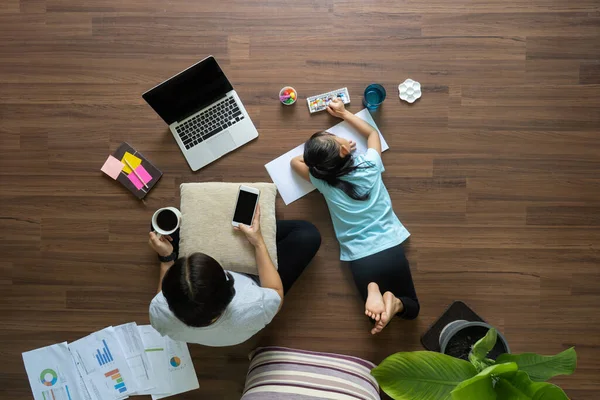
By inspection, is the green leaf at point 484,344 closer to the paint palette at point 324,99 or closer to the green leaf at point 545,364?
the green leaf at point 545,364

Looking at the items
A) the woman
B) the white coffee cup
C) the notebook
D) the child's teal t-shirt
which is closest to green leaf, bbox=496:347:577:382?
the child's teal t-shirt

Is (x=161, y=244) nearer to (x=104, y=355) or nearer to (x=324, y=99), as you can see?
(x=104, y=355)

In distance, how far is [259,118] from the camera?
6.49ft

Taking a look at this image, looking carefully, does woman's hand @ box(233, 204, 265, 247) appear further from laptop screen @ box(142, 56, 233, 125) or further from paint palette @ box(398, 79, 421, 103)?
paint palette @ box(398, 79, 421, 103)

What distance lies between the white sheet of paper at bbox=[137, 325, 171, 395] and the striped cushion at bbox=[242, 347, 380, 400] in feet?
1.51

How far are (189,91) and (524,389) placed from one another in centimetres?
150

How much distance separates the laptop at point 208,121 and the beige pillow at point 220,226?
0.24 m

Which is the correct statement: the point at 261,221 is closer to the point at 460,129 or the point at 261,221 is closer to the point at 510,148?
the point at 460,129

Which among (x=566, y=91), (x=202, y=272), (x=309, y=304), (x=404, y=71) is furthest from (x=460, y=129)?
(x=202, y=272)

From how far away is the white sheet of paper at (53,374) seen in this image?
1.94 m

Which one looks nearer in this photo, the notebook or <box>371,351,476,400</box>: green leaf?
<box>371,351,476,400</box>: green leaf

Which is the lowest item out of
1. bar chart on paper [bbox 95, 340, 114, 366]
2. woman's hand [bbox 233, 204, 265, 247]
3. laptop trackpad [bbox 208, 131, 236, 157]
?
bar chart on paper [bbox 95, 340, 114, 366]

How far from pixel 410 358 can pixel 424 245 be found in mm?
792

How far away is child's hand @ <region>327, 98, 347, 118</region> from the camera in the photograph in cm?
191
